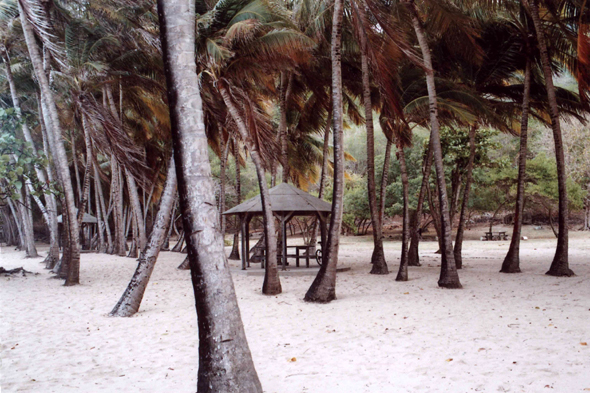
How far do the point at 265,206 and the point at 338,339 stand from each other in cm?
369

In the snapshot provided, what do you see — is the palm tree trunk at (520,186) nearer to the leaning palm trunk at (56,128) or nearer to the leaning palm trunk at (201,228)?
the leaning palm trunk at (201,228)

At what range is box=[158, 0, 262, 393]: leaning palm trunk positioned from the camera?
142 inches

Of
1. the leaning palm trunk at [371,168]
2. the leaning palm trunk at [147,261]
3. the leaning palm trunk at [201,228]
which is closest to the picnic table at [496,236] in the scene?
the leaning palm trunk at [371,168]

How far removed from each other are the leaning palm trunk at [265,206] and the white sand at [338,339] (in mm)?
402

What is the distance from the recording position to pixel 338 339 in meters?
6.38

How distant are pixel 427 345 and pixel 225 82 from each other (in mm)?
6664

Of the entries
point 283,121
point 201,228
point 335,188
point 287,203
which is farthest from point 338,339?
point 283,121

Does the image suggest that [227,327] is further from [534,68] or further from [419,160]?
[419,160]

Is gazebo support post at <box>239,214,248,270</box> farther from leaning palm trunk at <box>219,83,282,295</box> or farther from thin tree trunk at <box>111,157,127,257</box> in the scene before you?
thin tree trunk at <box>111,157,127,257</box>

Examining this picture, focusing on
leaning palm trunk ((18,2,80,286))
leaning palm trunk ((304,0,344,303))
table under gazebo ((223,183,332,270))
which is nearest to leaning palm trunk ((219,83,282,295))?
leaning palm trunk ((304,0,344,303))

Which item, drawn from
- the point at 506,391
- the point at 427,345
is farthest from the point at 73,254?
the point at 506,391

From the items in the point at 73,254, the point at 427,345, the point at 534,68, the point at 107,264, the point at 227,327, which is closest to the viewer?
the point at 227,327

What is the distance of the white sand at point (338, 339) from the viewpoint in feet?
15.2

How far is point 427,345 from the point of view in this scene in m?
5.82
